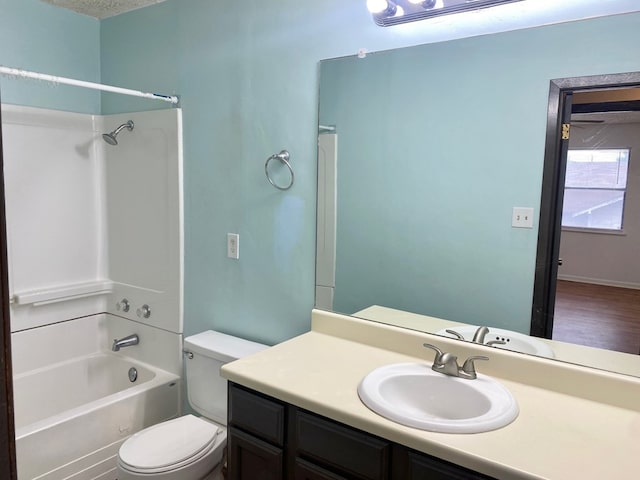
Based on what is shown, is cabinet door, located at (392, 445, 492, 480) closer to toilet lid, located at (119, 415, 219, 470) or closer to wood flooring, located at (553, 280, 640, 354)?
wood flooring, located at (553, 280, 640, 354)

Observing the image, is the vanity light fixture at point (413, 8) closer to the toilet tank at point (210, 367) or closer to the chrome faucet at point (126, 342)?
the toilet tank at point (210, 367)

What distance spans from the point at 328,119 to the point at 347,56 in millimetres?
254

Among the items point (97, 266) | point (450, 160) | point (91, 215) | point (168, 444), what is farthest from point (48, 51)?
point (450, 160)

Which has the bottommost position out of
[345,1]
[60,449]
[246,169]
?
[60,449]

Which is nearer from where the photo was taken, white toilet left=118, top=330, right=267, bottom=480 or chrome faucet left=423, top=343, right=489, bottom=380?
chrome faucet left=423, top=343, right=489, bottom=380

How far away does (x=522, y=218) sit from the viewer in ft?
5.13

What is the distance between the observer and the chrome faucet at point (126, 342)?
2.67 metres

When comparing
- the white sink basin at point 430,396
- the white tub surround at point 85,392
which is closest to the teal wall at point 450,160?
the white sink basin at point 430,396

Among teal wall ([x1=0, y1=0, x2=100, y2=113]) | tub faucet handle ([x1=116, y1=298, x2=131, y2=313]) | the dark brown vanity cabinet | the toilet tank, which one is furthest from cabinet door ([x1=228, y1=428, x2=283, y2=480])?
teal wall ([x1=0, y1=0, x2=100, y2=113])

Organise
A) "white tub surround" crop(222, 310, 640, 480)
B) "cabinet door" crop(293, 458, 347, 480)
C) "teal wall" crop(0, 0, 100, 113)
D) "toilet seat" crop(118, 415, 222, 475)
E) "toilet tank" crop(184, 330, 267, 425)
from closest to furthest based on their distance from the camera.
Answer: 1. "white tub surround" crop(222, 310, 640, 480)
2. "cabinet door" crop(293, 458, 347, 480)
3. "toilet seat" crop(118, 415, 222, 475)
4. "toilet tank" crop(184, 330, 267, 425)
5. "teal wall" crop(0, 0, 100, 113)

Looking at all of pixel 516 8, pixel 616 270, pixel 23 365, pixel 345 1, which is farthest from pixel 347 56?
pixel 23 365

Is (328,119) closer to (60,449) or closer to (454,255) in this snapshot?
(454,255)

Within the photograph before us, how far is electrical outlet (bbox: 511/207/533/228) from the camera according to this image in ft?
5.09

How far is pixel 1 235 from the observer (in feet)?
1.97
